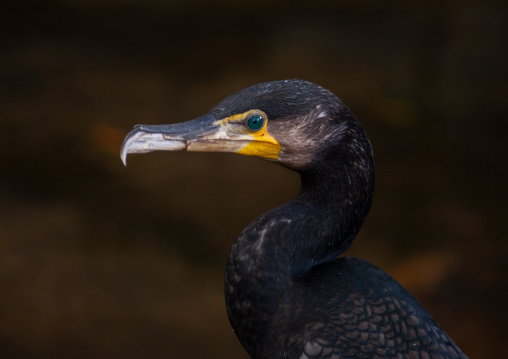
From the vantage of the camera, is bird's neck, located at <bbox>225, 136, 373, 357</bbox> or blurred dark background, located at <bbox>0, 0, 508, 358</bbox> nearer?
bird's neck, located at <bbox>225, 136, 373, 357</bbox>

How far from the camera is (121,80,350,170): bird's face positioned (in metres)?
1.58

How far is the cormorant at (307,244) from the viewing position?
5.13 ft

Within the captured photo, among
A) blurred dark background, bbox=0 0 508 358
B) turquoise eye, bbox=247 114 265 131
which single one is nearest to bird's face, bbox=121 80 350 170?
turquoise eye, bbox=247 114 265 131

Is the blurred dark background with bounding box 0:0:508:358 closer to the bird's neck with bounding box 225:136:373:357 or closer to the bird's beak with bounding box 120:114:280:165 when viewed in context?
the bird's neck with bounding box 225:136:373:357

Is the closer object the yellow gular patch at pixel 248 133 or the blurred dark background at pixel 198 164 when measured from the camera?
the yellow gular patch at pixel 248 133

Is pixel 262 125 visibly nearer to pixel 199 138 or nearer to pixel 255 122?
pixel 255 122

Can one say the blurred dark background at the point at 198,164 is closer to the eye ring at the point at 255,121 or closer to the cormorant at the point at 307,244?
the cormorant at the point at 307,244

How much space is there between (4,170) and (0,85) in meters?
0.54

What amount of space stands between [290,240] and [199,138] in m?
0.29

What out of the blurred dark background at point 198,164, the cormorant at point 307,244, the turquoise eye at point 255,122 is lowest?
the blurred dark background at point 198,164

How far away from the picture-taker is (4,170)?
3592mm

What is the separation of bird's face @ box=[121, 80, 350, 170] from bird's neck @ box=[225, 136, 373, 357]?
78mm

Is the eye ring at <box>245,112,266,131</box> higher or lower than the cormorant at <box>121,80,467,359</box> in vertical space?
higher

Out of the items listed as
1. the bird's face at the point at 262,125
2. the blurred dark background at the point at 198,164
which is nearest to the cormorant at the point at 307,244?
the bird's face at the point at 262,125
